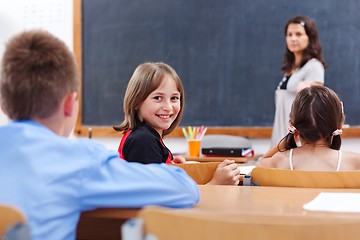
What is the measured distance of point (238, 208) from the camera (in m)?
1.26

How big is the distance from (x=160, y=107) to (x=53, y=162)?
125cm

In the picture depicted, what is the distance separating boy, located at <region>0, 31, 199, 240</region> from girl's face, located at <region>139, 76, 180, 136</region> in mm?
1035

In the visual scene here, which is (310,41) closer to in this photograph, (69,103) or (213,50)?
(213,50)

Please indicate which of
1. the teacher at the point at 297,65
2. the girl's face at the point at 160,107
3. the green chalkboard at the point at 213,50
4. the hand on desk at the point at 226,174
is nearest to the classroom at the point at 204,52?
the green chalkboard at the point at 213,50

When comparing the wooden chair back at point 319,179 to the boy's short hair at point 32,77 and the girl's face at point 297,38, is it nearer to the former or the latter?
the boy's short hair at point 32,77

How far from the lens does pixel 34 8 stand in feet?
16.8

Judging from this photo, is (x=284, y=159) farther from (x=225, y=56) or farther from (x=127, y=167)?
(x=225, y=56)

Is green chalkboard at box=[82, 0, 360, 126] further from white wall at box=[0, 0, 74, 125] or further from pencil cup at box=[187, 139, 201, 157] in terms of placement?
pencil cup at box=[187, 139, 201, 157]

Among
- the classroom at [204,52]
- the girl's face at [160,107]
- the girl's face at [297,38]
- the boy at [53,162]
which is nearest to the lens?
the boy at [53,162]

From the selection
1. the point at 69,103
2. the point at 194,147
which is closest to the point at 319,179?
the point at 69,103

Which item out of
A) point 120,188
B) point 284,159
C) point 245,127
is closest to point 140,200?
point 120,188

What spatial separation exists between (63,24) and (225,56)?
167 centimetres

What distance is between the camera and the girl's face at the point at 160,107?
7.71 ft

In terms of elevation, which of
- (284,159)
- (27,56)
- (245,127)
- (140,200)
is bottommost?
(245,127)
